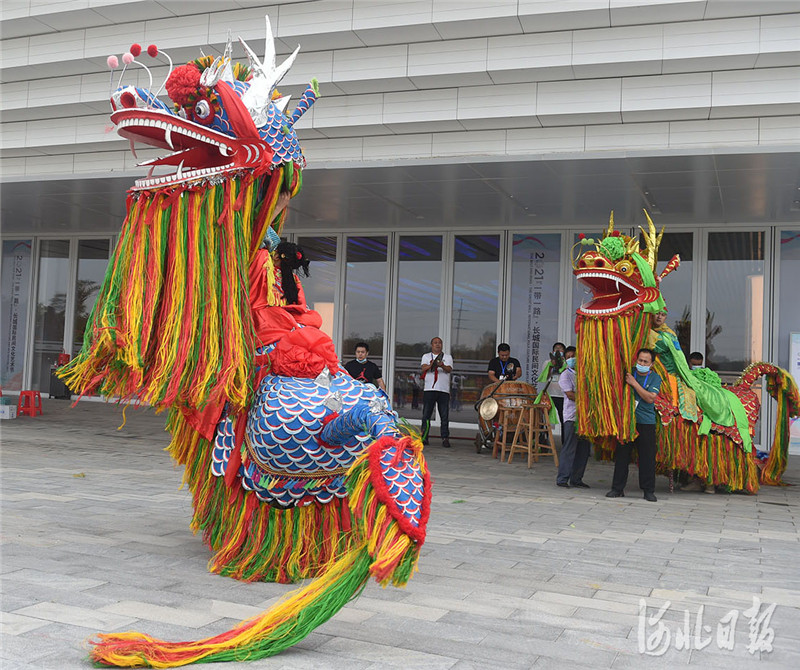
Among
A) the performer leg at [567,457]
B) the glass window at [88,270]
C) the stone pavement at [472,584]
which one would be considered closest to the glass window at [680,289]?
the performer leg at [567,457]

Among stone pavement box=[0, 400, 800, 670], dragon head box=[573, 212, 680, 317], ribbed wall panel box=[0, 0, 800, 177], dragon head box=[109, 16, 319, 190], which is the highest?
ribbed wall panel box=[0, 0, 800, 177]

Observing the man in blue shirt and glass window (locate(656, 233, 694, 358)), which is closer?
the man in blue shirt

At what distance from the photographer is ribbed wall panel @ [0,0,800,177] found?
7.58m

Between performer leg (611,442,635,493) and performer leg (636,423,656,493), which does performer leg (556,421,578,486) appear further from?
performer leg (636,423,656,493)

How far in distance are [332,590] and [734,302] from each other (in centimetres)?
1035

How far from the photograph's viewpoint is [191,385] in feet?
11.3

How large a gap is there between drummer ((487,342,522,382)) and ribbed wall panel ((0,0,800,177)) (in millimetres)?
2943

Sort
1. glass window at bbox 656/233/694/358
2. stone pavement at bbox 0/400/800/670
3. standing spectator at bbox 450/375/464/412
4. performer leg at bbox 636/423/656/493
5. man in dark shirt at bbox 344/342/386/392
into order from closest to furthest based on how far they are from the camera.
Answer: stone pavement at bbox 0/400/800/670 → performer leg at bbox 636/423/656/493 → man in dark shirt at bbox 344/342/386/392 → glass window at bbox 656/233/694/358 → standing spectator at bbox 450/375/464/412

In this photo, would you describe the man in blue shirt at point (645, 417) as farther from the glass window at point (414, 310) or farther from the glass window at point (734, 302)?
the glass window at point (414, 310)

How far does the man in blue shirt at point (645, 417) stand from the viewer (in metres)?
6.77

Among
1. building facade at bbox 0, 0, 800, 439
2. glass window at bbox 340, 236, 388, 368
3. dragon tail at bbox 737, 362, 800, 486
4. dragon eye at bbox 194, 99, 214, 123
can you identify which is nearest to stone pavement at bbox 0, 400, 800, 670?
dragon tail at bbox 737, 362, 800, 486

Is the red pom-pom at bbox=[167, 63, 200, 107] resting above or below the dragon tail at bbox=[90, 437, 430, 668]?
above

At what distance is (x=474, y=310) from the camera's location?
42.4 ft

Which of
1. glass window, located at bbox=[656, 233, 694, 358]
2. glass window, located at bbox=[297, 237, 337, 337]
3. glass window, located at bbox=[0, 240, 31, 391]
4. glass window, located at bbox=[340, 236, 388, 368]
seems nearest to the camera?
glass window, located at bbox=[656, 233, 694, 358]
